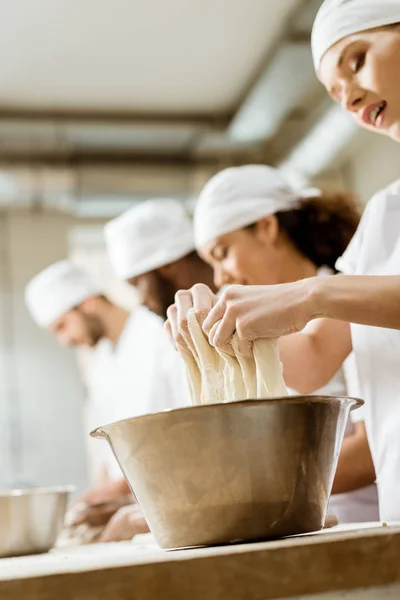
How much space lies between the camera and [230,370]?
1.14m

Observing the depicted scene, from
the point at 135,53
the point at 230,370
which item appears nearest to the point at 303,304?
the point at 230,370

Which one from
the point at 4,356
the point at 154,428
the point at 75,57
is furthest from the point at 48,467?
the point at 154,428

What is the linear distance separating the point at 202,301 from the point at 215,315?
4.0 inches

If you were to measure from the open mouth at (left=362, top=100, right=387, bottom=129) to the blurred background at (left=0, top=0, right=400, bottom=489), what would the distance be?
2148mm

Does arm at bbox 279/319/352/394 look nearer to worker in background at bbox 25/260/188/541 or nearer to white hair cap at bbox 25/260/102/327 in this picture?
worker in background at bbox 25/260/188/541

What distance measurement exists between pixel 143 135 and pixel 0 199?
875 millimetres

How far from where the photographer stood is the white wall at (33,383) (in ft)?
15.2

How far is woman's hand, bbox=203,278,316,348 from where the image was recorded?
1.04 m

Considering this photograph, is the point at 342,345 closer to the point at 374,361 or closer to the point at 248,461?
the point at 374,361

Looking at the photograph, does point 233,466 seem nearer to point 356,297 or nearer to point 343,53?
point 356,297

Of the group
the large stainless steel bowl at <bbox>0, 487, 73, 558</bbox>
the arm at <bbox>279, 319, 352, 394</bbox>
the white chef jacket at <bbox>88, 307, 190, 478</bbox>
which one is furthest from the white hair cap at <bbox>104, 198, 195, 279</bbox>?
the arm at <bbox>279, 319, 352, 394</bbox>

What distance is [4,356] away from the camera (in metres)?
4.74

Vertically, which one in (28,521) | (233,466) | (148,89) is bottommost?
(28,521)

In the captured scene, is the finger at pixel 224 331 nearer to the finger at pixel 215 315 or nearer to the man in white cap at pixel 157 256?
the finger at pixel 215 315
